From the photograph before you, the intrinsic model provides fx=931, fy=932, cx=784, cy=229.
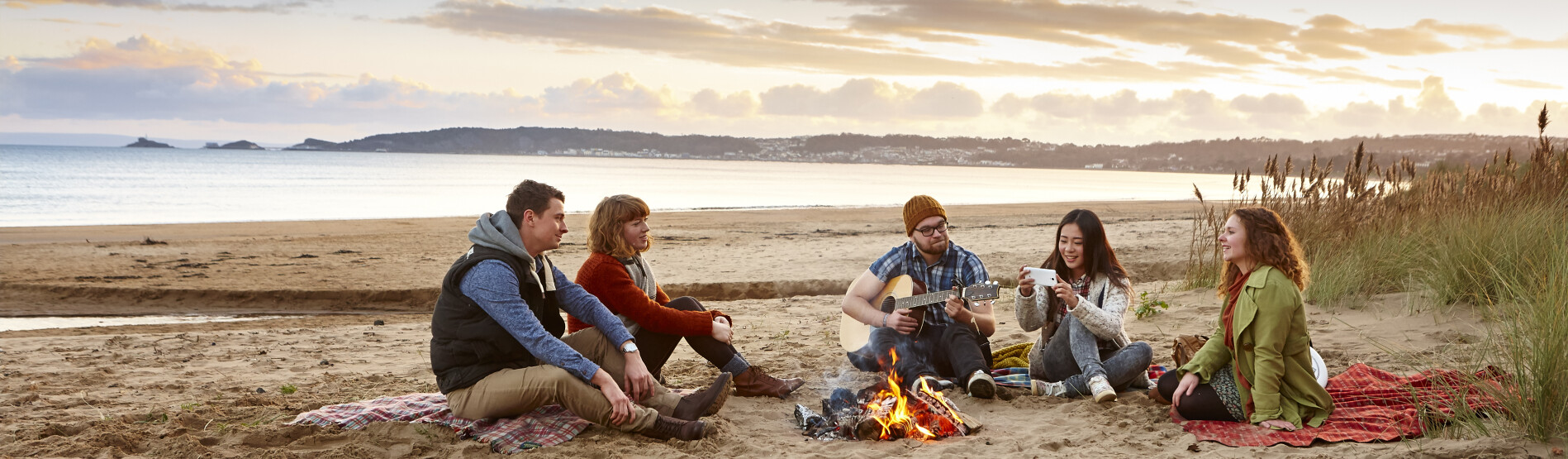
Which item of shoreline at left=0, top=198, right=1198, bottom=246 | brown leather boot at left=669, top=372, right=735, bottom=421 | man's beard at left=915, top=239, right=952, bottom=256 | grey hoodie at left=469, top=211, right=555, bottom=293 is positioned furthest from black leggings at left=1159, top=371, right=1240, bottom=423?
shoreline at left=0, top=198, right=1198, bottom=246

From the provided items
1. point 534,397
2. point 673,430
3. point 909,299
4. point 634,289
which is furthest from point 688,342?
point 909,299

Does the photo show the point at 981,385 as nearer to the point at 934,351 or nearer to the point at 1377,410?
the point at 934,351

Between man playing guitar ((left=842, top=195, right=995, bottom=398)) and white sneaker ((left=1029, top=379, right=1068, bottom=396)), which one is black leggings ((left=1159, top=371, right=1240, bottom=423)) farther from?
man playing guitar ((left=842, top=195, right=995, bottom=398))

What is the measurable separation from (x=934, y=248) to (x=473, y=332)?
8.48 ft

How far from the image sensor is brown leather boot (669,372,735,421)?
471 centimetres

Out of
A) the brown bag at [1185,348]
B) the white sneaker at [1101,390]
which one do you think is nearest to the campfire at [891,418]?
the white sneaker at [1101,390]

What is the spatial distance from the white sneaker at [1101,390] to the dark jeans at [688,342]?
1967mm

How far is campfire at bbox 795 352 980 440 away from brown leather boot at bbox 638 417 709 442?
0.62 meters

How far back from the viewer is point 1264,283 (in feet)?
13.9

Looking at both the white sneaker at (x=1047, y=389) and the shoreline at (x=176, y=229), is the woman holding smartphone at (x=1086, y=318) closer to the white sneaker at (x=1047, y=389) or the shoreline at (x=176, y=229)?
the white sneaker at (x=1047, y=389)

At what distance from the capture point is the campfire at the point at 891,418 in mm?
4641

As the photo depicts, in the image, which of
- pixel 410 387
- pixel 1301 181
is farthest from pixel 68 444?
pixel 1301 181

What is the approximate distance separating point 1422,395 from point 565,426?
4.11m

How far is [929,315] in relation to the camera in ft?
18.5
